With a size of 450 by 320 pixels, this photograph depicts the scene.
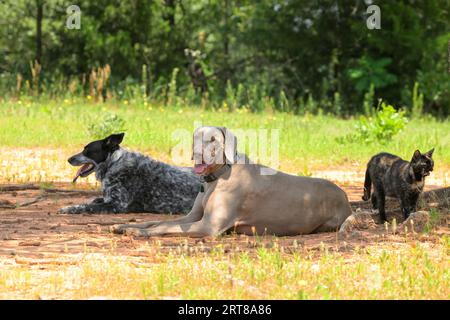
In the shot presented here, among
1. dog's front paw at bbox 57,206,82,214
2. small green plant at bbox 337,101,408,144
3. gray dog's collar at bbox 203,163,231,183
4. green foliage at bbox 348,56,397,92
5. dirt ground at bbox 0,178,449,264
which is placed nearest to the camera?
dirt ground at bbox 0,178,449,264

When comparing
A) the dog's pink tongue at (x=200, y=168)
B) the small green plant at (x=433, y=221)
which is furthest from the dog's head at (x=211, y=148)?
the small green plant at (x=433, y=221)

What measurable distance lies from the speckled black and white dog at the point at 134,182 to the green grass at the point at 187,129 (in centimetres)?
364

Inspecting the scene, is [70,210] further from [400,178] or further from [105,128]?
[105,128]

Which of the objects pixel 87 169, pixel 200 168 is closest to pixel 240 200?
pixel 200 168

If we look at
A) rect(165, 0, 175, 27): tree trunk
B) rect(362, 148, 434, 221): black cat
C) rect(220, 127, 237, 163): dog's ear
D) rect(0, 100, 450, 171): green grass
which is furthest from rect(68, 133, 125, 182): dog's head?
rect(165, 0, 175, 27): tree trunk

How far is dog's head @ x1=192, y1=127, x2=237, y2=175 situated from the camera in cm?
876

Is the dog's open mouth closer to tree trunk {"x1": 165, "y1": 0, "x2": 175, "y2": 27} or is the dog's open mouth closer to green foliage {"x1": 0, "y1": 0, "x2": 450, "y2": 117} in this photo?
green foliage {"x1": 0, "y1": 0, "x2": 450, "y2": 117}

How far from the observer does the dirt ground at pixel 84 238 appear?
7965mm

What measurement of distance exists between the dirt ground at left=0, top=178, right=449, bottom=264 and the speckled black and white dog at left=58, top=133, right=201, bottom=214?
230 mm

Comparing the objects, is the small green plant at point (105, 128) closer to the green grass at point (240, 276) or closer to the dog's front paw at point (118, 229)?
the dog's front paw at point (118, 229)

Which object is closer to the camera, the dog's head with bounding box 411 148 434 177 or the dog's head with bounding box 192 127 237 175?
the dog's head with bounding box 192 127 237 175

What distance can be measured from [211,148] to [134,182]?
7.87ft

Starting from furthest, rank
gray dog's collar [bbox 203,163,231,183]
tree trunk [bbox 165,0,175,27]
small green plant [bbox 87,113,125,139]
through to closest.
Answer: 1. tree trunk [bbox 165,0,175,27]
2. small green plant [bbox 87,113,125,139]
3. gray dog's collar [bbox 203,163,231,183]

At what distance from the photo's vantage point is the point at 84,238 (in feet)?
28.3
